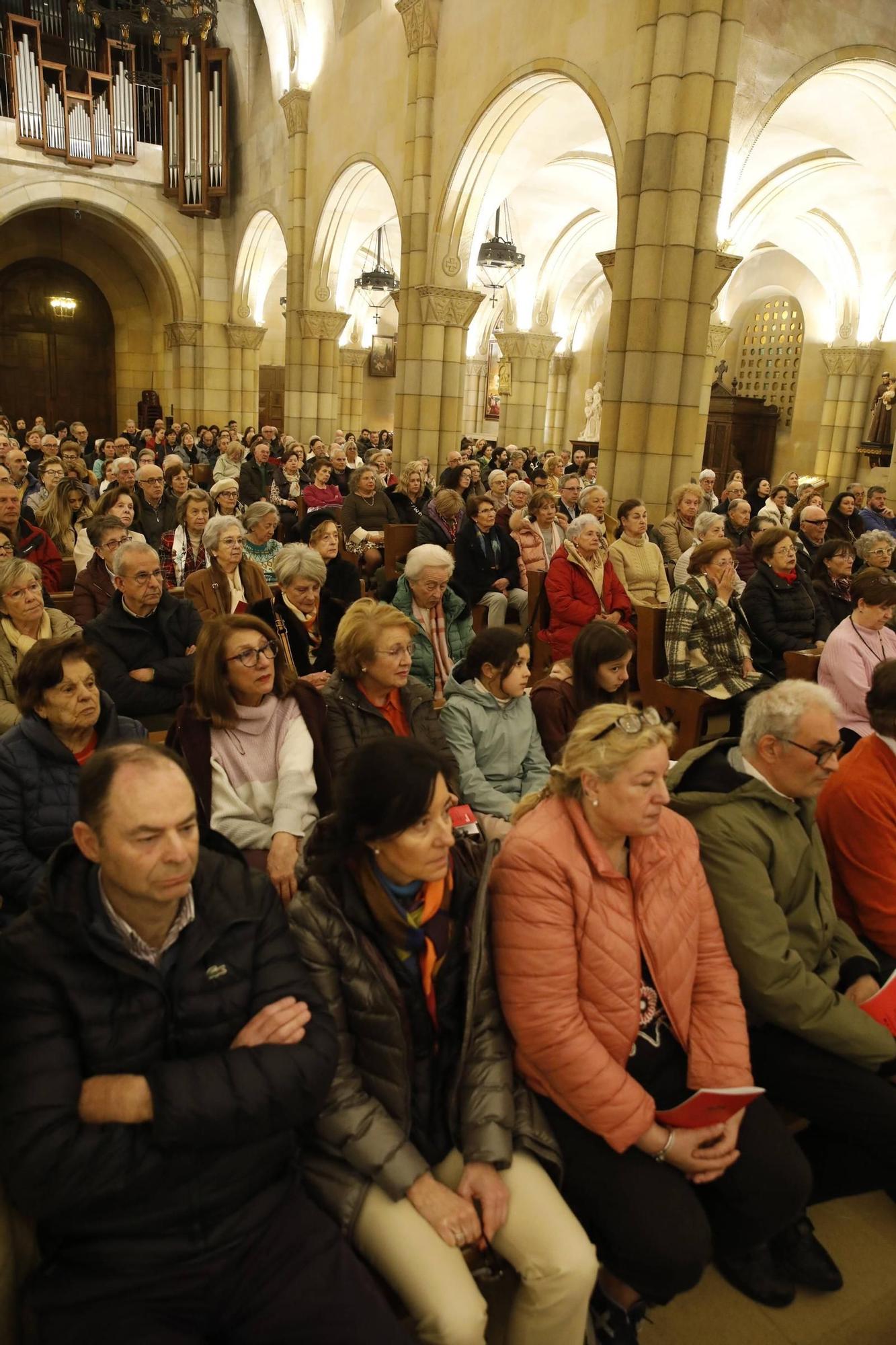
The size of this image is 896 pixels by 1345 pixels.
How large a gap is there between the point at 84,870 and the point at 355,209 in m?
14.3

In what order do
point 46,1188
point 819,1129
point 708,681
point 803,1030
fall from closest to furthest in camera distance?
point 46,1188, point 803,1030, point 819,1129, point 708,681

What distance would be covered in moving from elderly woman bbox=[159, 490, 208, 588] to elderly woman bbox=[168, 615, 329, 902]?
313 centimetres

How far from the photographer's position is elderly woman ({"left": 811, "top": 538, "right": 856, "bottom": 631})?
5.46 meters

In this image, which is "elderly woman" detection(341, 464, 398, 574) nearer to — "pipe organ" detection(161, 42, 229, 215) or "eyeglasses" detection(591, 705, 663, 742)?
"eyeglasses" detection(591, 705, 663, 742)

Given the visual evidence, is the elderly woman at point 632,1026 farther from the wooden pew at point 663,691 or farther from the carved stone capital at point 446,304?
the carved stone capital at point 446,304

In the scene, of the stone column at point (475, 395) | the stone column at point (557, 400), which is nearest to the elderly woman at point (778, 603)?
the stone column at point (557, 400)

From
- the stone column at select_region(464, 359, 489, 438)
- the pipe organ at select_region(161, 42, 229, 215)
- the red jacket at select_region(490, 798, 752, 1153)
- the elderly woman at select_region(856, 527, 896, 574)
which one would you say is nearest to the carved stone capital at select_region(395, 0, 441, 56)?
the pipe organ at select_region(161, 42, 229, 215)

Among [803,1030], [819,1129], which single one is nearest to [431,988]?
[803,1030]

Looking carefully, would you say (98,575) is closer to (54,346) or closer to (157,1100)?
(157,1100)

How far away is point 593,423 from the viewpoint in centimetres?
1923

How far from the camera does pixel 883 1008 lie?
2.16 meters

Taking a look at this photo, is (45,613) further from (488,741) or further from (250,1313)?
(250,1313)

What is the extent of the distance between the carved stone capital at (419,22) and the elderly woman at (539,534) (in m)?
7.26

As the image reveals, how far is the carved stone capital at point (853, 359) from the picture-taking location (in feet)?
47.3
